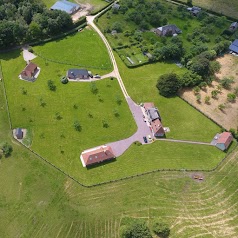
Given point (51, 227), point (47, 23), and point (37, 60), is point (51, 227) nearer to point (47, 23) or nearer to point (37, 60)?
point (37, 60)

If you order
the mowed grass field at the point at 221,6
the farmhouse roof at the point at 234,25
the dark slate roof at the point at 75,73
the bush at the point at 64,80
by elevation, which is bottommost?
the bush at the point at 64,80

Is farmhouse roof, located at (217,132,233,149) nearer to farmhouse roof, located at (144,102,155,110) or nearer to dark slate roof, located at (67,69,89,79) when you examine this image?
farmhouse roof, located at (144,102,155,110)

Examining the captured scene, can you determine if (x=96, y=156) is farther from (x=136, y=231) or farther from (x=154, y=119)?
(x=136, y=231)

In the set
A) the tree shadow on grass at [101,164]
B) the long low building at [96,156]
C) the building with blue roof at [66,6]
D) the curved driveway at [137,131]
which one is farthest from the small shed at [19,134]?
the building with blue roof at [66,6]

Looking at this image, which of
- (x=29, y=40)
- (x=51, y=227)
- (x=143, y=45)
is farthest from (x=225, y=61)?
(x=51, y=227)

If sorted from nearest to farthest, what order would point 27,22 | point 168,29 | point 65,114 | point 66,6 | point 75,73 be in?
point 65,114 → point 75,73 → point 27,22 → point 168,29 → point 66,6

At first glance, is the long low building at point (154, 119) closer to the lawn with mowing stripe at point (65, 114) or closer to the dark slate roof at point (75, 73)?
the lawn with mowing stripe at point (65, 114)

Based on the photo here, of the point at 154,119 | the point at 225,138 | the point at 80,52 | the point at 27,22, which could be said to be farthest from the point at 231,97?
the point at 27,22
